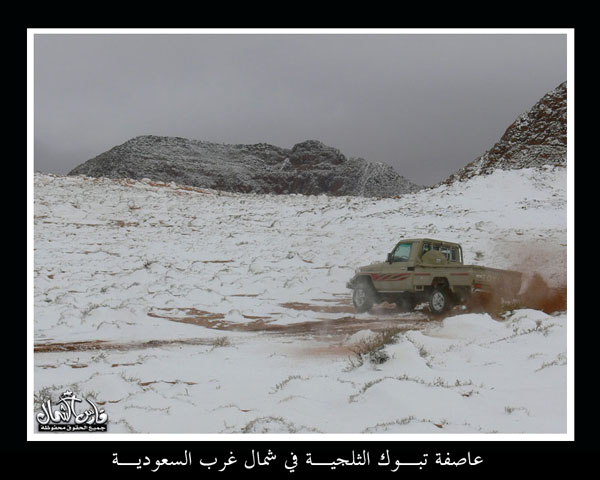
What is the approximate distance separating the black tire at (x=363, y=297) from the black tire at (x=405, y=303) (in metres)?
0.57

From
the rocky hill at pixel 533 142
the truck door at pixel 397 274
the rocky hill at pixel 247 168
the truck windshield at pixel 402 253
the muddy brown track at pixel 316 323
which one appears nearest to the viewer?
the muddy brown track at pixel 316 323

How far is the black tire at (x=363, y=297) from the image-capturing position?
11.0 meters

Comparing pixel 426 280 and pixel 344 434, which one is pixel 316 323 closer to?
pixel 426 280

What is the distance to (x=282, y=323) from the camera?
32.7 ft

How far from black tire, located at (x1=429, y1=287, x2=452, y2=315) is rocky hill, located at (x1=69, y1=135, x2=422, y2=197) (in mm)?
35555

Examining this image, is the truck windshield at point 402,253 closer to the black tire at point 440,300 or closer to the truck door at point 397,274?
the truck door at point 397,274

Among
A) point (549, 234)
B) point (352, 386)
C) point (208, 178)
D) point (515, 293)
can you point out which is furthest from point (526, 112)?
point (208, 178)

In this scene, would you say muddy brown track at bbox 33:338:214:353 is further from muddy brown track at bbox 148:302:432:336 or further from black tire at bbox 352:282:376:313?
black tire at bbox 352:282:376:313

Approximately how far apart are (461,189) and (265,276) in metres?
14.3

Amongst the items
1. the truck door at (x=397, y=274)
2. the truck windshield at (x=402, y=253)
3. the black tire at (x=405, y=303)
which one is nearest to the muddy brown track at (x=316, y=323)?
the black tire at (x=405, y=303)

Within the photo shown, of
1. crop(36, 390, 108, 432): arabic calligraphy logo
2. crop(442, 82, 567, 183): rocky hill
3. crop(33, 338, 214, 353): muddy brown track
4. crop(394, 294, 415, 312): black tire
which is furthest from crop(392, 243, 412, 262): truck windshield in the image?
crop(442, 82, 567, 183): rocky hill

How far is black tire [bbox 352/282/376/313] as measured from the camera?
11.0m

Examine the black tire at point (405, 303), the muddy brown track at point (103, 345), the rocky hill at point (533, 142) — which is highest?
the rocky hill at point (533, 142)

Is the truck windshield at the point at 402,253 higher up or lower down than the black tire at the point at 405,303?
higher up
